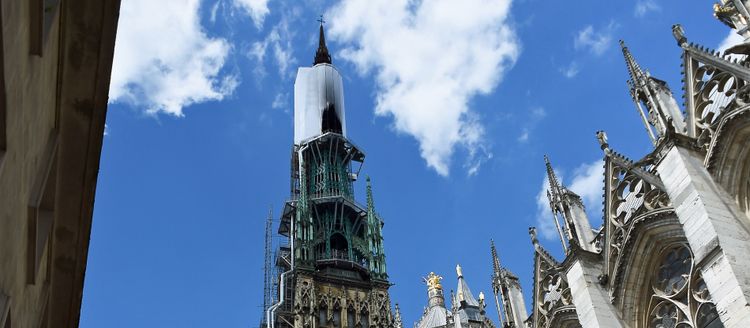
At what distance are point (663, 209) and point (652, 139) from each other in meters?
1.93

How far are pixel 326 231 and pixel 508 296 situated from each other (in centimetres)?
2818

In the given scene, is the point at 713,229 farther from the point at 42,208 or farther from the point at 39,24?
the point at 39,24

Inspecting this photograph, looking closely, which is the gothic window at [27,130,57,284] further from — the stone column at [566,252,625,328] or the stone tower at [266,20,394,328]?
the stone tower at [266,20,394,328]

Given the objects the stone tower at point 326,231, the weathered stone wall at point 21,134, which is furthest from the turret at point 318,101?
the weathered stone wall at point 21,134

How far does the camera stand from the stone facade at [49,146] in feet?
18.7

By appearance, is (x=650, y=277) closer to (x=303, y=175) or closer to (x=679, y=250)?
(x=679, y=250)

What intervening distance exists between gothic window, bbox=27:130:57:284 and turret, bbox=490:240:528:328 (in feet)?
51.3

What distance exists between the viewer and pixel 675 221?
53.5 ft

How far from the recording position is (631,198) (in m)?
21.0

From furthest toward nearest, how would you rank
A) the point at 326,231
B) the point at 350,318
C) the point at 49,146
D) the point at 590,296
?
the point at 326,231
the point at 350,318
the point at 590,296
the point at 49,146

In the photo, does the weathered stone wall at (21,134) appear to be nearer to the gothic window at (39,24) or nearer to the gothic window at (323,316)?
the gothic window at (39,24)

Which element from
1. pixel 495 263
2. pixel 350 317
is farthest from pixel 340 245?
pixel 495 263

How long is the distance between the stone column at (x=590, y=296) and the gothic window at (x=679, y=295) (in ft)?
3.16

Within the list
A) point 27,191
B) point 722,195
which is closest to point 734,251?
point 722,195
